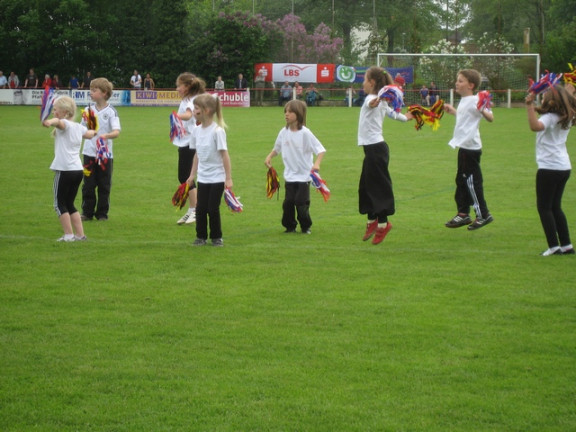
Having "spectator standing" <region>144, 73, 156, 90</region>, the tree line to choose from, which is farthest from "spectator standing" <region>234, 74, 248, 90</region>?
"spectator standing" <region>144, 73, 156, 90</region>

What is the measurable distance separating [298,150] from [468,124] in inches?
79.7

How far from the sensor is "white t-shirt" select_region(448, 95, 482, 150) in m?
10.3

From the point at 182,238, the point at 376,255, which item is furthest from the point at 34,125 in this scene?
the point at 376,255

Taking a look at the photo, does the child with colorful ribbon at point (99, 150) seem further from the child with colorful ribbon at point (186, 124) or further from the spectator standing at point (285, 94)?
the spectator standing at point (285, 94)

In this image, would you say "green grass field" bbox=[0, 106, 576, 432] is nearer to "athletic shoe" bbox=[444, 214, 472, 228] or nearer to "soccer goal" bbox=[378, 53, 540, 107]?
"athletic shoe" bbox=[444, 214, 472, 228]

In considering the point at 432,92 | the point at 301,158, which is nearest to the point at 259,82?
the point at 432,92

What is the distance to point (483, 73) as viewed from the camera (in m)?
43.0

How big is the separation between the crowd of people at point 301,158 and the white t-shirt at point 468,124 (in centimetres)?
1

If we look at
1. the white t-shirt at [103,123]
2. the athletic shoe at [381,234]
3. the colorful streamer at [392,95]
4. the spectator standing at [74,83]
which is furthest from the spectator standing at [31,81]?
the colorful streamer at [392,95]

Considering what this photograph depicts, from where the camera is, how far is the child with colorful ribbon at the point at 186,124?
35.9 feet

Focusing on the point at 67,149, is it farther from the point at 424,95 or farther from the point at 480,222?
the point at 424,95

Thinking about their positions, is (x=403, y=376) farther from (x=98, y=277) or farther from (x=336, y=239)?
(x=336, y=239)

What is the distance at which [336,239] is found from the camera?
397 inches

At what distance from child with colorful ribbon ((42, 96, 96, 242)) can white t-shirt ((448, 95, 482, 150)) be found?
4.31m
